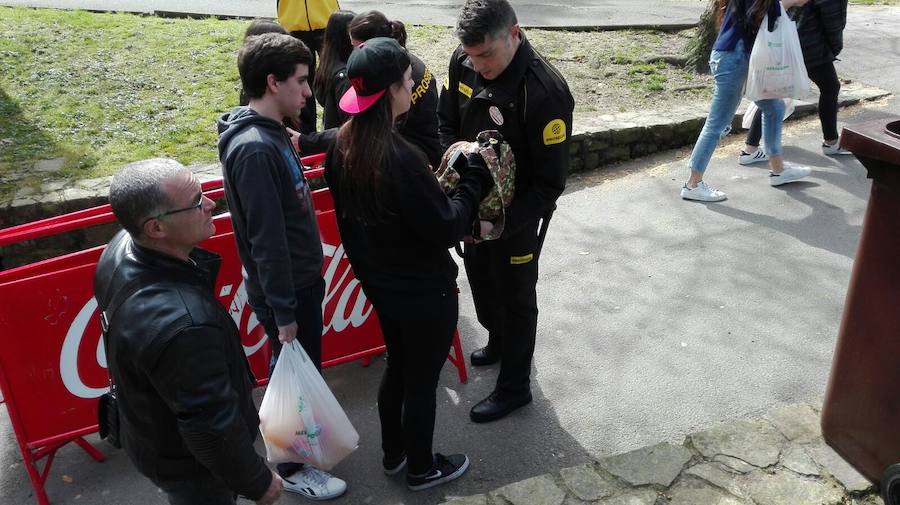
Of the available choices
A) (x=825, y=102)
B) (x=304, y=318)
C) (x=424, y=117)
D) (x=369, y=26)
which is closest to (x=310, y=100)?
(x=369, y=26)

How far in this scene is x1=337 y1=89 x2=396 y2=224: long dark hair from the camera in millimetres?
2541

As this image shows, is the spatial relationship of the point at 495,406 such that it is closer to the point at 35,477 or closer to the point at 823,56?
the point at 35,477

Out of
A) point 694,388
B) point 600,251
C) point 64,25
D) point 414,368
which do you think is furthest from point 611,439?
point 64,25

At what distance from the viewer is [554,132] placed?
3.16 meters

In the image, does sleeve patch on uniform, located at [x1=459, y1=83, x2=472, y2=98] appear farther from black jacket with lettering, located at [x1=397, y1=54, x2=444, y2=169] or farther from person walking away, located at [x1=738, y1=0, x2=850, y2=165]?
person walking away, located at [x1=738, y1=0, x2=850, y2=165]

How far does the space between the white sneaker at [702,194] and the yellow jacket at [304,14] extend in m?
3.17

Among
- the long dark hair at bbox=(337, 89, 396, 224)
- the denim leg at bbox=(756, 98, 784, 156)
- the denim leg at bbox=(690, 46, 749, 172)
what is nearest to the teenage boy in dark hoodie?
the long dark hair at bbox=(337, 89, 396, 224)

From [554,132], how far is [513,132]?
18 centimetres

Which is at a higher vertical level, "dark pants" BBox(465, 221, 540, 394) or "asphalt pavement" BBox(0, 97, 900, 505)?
"dark pants" BBox(465, 221, 540, 394)

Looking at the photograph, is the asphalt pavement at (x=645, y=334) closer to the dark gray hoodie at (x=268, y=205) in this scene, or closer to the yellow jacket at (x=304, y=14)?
the dark gray hoodie at (x=268, y=205)

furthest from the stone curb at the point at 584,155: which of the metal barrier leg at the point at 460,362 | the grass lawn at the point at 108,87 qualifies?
the metal barrier leg at the point at 460,362

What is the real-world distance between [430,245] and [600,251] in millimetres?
2807

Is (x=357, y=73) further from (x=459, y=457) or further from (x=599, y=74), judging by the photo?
(x=599, y=74)

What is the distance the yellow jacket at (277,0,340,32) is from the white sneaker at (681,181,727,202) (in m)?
3.17
